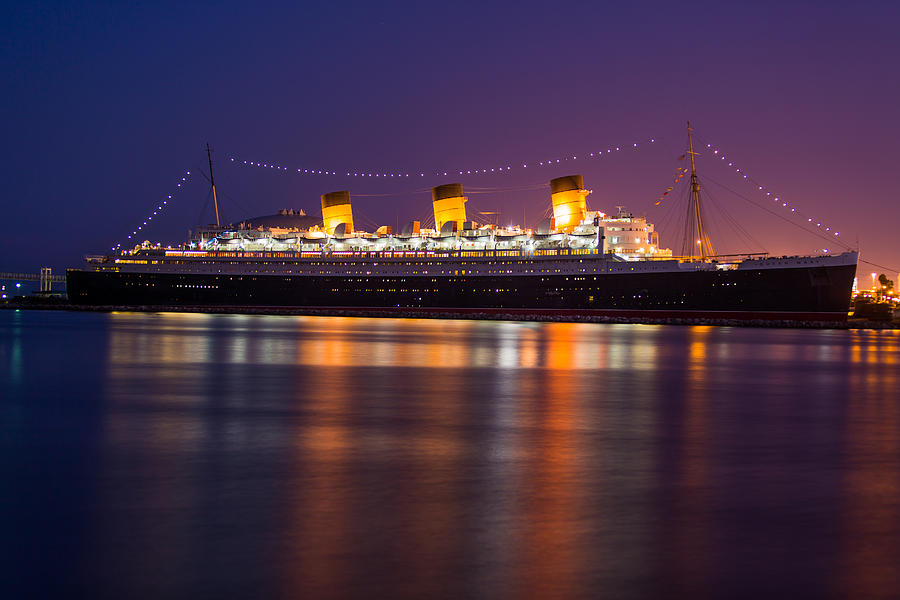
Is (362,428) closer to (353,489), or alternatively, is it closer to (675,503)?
(353,489)

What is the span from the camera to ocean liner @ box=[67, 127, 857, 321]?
43344mm

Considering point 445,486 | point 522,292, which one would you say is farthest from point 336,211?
point 445,486

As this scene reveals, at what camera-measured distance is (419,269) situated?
55094 millimetres

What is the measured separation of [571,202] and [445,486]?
4653 centimetres

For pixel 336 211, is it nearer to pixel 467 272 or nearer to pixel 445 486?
pixel 467 272

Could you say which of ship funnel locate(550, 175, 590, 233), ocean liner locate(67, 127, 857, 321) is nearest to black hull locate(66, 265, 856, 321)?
ocean liner locate(67, 127, 857, 321)

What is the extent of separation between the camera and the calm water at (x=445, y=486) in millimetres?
4953

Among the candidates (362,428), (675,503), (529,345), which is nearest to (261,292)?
(529,345)

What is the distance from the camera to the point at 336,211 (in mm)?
61281

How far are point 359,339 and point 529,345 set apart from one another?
646 centimetres

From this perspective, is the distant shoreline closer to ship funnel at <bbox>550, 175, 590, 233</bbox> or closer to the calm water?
ship funnel at <bbox>550, 175, 590, 233</bbox>

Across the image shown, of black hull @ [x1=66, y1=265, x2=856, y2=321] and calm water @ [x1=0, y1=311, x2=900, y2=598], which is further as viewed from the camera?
black hull @ [x1=66, y1=265, x2=856, y2=321]

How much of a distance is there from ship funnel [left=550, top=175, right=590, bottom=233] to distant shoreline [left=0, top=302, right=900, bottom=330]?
21.3 feet

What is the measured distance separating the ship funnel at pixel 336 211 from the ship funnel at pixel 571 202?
16503 millimetres
